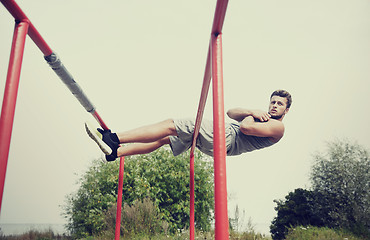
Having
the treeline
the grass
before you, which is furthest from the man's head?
the treeline

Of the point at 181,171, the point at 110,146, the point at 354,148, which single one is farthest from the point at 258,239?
the point at 354,148

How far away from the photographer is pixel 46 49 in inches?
→ 52.0

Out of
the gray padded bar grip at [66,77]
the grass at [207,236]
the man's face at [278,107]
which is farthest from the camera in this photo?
the grass at [207,236]

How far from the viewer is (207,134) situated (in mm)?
1805

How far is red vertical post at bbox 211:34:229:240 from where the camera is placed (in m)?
0.81

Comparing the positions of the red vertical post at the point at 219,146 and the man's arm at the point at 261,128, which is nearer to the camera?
the red vertical post at the point at 219,146

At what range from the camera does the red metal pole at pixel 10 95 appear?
0.84m

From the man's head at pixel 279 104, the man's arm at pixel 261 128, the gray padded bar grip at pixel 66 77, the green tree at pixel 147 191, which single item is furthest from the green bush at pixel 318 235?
the gray padded bar grip at pixel 66 77

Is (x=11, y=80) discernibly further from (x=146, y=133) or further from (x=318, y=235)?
(x=318, y=235)

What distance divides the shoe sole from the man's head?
120cm

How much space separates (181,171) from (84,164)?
114 inches

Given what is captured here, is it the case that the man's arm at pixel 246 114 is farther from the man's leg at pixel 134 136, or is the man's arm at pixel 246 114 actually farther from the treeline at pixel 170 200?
the treeline at pixel 170 200

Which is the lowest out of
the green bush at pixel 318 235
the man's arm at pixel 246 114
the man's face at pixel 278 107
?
the green bush at pixel 318 235

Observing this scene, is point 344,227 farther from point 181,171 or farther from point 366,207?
point 181,171
